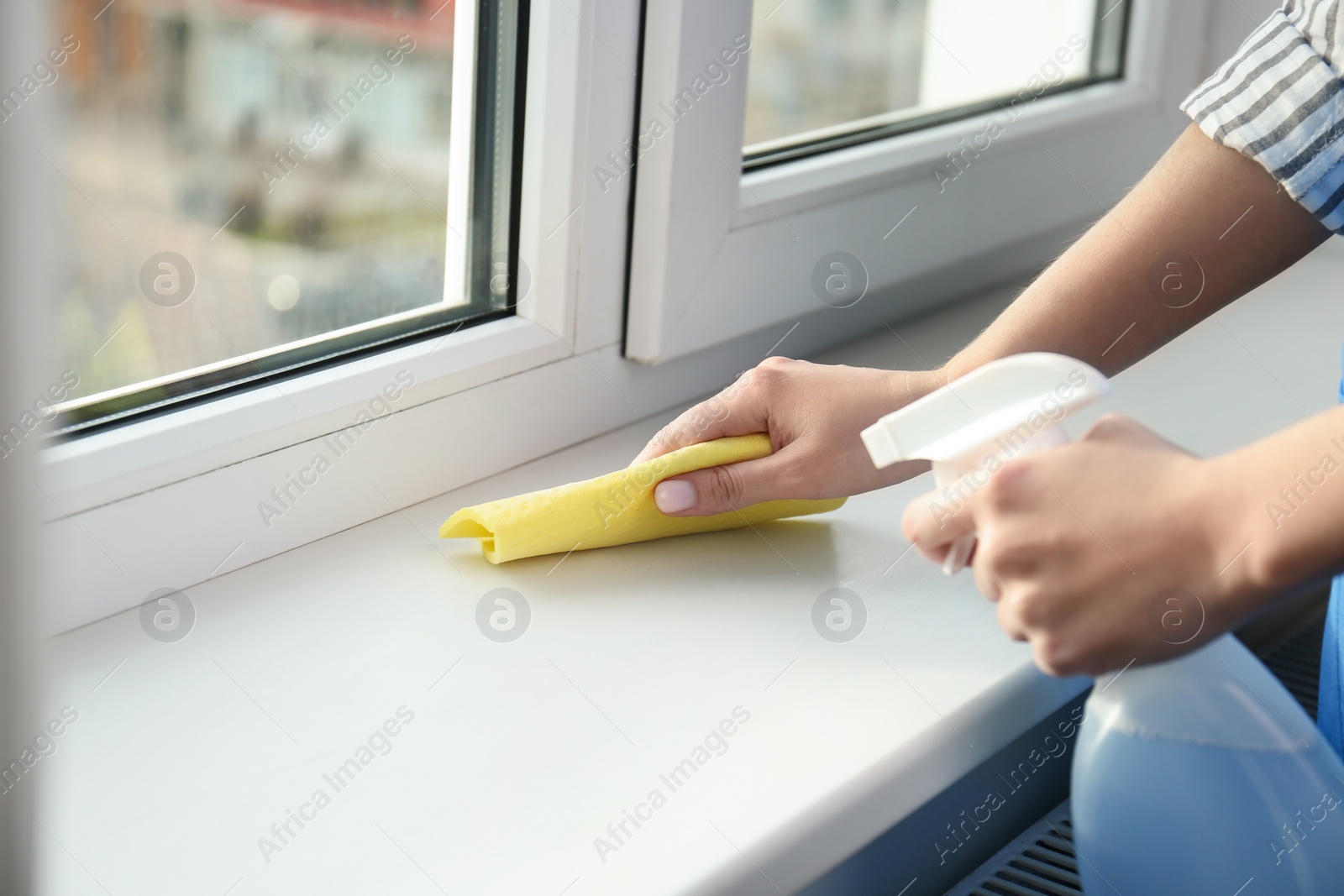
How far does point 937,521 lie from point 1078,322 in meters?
0.26

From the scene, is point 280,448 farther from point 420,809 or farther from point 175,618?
point 420,809

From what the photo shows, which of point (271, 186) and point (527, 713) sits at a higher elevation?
point (271, 186)

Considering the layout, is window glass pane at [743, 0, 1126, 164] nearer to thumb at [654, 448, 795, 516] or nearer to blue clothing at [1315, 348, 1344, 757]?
thumb at [654, 448, 795, 516]

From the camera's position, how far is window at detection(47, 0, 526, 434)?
55 centimetres

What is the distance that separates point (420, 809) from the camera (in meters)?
0.45

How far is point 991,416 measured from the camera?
0.41 meters

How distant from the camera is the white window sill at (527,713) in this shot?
0.43 metres

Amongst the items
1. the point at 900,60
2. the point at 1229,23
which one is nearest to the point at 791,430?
the point at 900,60

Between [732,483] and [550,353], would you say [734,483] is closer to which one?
[732,483]

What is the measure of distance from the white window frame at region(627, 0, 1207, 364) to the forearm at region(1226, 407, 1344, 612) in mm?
420

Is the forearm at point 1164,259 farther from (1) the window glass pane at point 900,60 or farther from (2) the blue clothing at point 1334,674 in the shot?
(1) the window glass pane at point 900,60

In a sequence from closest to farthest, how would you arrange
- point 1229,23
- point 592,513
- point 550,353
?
point 592,513 < point 550,353 < point 1229,23

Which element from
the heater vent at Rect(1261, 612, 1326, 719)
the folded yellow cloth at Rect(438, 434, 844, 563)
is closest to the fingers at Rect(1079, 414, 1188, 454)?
the folded yellow cloth at Rect(438, 434, 844, 563)

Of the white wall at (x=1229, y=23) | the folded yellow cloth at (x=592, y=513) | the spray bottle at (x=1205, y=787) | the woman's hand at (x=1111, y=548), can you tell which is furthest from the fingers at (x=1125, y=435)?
the white wall at (x=1229, y=23)
